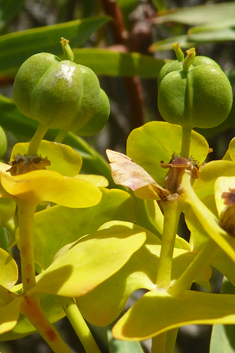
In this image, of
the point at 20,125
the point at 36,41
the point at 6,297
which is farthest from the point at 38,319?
the point at 36,41

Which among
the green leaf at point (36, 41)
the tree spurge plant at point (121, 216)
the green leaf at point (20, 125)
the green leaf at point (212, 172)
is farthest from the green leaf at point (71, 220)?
the green leaf at point (36, 41)

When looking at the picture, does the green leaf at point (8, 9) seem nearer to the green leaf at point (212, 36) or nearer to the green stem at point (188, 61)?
the green leaf at point (212, 36)

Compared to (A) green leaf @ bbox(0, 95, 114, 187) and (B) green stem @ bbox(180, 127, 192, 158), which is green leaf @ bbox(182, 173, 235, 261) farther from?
(A) green leaf @ bbox(0, 95, 114, 187)

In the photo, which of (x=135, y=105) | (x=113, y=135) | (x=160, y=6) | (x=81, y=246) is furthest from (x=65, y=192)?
(x=113, y=135)

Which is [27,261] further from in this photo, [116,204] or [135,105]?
[135,105]

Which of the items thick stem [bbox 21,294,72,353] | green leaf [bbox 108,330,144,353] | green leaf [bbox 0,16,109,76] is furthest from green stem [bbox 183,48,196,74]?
green leaf [bbox 0,16,109,76]

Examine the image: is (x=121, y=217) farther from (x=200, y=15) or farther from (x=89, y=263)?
(x=200, y=15)
